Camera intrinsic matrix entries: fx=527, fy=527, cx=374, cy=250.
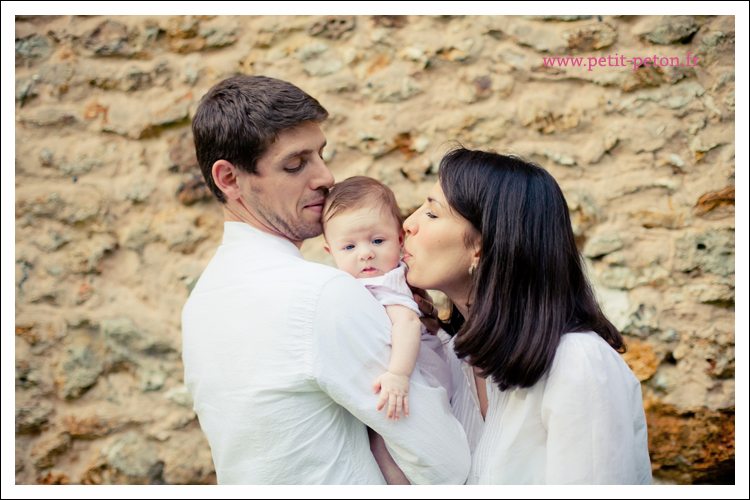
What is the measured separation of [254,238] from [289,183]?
0.88 feet

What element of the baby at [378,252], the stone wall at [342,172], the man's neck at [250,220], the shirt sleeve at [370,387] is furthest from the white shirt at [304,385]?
the stone wall at [342,172]

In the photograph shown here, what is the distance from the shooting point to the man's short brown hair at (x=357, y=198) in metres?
1.97

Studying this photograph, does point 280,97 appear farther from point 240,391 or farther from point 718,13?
point 718,13

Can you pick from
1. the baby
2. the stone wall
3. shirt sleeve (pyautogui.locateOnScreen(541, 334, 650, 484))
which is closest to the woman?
shirt sleeve (pyautogui.locateOnScreen(541, 334, 650, 484))

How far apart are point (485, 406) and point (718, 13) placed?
2558 millimetres

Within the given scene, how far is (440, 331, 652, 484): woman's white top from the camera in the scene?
1.51 metres

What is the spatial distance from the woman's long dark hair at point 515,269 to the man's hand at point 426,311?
0.21 metres

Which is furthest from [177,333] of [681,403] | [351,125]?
[681,403]

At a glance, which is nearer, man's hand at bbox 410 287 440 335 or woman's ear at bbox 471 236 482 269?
woman's ear at bbox 471 236 482 269

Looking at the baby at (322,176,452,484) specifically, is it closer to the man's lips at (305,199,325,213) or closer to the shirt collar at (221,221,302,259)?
the man's lips at (305,199,325,213)

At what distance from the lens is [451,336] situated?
2.16 metres

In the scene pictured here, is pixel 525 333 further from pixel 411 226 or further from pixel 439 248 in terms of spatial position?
pixel 411 226

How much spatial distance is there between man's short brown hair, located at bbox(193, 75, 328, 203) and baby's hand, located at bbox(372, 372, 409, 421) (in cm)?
89

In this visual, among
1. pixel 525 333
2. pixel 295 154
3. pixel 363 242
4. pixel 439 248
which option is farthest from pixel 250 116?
pixel 525 333
